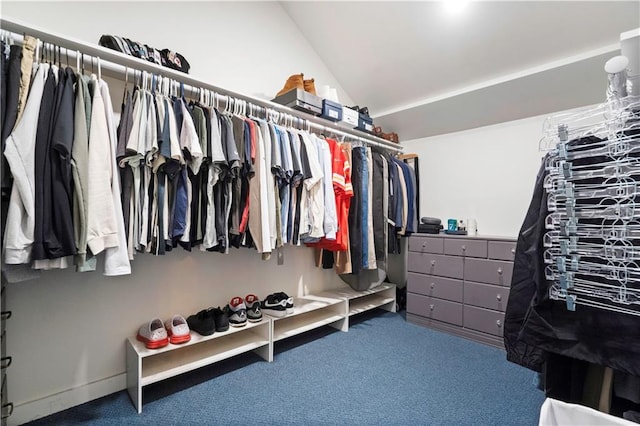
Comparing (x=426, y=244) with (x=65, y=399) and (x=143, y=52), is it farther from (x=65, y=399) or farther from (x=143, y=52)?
(x=65, y=399)

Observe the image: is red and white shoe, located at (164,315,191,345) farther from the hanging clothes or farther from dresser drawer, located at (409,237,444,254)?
dresser drawer, located at (409,237,444,254)

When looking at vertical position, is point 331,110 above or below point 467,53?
below

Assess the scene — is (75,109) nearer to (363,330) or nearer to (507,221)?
(363,330)

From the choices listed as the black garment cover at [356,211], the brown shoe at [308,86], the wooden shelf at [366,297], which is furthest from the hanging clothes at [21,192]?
the wooden shelf at [366,297]

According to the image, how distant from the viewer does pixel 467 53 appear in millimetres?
2451

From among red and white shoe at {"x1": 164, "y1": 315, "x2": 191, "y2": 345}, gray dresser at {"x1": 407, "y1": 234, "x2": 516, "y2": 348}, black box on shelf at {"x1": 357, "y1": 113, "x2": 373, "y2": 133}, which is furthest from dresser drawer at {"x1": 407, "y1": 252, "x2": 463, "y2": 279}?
red and white shoe at {"x1": 164, "y1": 315, "x2": 191, "y2": 345}

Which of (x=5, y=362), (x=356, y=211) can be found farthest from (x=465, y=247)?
(x=5, y=362)

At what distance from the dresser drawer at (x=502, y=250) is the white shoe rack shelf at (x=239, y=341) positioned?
3.60ft

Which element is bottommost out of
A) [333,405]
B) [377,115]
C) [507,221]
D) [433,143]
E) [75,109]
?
[333,405]

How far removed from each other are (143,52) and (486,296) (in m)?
2.85

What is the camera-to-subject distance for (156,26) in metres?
1.90

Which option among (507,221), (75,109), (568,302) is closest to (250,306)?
(75,109)

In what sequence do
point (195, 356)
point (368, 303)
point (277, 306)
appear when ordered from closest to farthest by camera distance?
point (195, 356)
point (277, 306)
point (368, 303)

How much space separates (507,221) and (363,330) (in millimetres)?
1670
